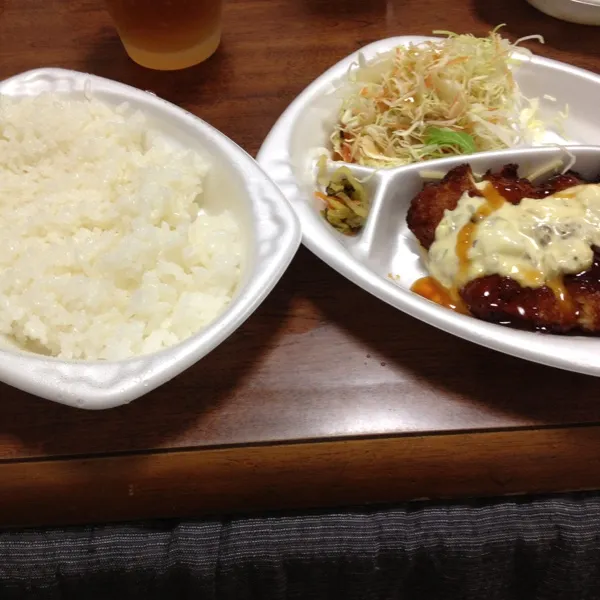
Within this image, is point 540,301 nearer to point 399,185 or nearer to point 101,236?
point 399,185

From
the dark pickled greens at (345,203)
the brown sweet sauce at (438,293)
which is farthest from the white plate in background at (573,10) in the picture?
the brown sweet sauce at (438,293)

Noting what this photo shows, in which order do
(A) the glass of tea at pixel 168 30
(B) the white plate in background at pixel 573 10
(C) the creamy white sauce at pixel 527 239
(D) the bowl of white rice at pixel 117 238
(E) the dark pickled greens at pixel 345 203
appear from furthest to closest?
(B) the white plate in background at pixel 573 10 → (A) the glass of tea at pixel 168 30 → (E) the dark pickled greens at pixel 345 203 → (C) the creamy white sauce at pixel 527 239 → (D) the bowl of white rice at pixel 117 238

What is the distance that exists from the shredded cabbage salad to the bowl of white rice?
0.39 m

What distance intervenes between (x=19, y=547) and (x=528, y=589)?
3.38 ft

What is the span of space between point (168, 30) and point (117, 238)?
0.67m

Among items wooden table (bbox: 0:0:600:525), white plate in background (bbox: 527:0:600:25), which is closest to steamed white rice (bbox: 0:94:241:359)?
wooden table (bbox: 0:0:600:525)

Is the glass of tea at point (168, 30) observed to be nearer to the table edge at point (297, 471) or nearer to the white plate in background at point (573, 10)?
the white plate in background at point (573, 10)

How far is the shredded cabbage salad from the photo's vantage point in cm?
142

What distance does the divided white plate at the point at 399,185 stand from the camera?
0.99 metres

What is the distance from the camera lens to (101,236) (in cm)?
114

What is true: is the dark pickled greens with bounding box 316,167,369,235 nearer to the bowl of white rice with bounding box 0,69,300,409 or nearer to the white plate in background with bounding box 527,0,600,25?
the bowl of white rice with bounding box 0,69,300,409

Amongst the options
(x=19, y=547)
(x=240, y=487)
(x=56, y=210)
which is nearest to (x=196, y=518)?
(x=240, y=487)

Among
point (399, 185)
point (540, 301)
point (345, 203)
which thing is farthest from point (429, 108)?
point (540, 301)

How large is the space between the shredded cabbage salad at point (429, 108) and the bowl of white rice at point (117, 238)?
39 cm
